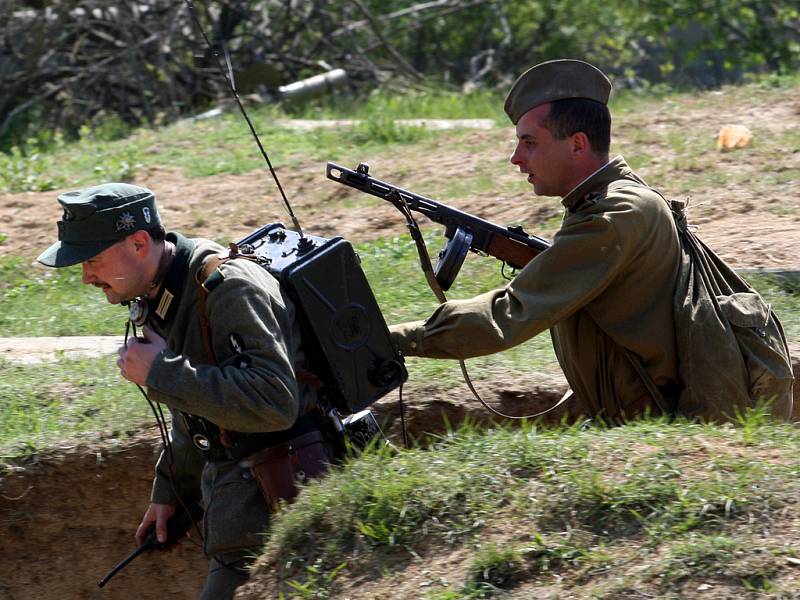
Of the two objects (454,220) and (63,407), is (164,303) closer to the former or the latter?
(454,220)

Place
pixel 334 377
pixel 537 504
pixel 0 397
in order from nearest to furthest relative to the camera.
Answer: pixel 537 504, pixel 334 377, pixel 0 397

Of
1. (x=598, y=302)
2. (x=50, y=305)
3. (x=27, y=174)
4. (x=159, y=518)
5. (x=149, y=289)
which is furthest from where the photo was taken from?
(x=27, y=174)

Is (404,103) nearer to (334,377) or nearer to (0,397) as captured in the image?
(0,397)

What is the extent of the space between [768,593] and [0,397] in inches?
170

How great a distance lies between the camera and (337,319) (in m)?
4.09

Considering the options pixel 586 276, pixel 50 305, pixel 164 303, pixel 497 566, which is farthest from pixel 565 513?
pixel 50 305

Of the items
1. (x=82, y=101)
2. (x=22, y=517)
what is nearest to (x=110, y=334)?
(x=22, y=517)

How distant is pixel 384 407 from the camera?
6.14 m

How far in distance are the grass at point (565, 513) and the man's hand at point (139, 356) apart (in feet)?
2.17

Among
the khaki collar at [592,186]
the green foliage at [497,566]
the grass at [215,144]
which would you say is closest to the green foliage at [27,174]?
the grass at [215,144]

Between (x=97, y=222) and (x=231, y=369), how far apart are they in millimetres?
658

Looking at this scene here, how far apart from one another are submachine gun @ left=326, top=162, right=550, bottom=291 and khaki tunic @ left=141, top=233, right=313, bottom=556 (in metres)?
0.90

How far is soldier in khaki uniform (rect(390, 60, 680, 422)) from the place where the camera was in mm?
4172

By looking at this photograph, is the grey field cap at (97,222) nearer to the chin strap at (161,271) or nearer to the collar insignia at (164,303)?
the chin strap at (161,271)
